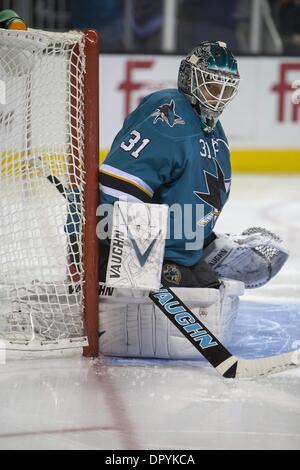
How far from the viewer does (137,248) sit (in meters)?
2.59

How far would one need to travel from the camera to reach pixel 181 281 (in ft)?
9.05

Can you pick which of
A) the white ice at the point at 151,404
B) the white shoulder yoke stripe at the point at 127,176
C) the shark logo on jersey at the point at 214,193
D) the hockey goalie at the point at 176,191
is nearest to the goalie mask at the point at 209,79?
the hockey goalie at the point at 176,191

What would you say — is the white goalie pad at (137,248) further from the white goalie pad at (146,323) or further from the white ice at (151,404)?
the white ice at (151,404)

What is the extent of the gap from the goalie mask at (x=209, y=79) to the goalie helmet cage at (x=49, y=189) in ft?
0.99

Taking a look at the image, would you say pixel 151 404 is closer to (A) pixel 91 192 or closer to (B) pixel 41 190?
(A) pixel 91 192

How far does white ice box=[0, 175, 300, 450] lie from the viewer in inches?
85.3

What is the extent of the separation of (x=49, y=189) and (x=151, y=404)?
2.48ft

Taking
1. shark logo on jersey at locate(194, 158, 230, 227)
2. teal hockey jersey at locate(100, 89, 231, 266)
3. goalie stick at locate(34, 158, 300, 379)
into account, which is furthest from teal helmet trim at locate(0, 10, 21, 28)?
goalie stick at locate(34, 158, 300, 379)

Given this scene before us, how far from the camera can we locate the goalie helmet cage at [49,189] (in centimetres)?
265

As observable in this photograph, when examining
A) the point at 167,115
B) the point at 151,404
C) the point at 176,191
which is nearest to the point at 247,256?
the point at 176,191

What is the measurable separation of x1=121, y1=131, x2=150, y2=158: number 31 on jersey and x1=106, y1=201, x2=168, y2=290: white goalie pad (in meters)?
0.16

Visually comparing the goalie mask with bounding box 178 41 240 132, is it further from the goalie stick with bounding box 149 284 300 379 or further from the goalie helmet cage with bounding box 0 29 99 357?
the goalie stick with bounding box 149 284 300 379

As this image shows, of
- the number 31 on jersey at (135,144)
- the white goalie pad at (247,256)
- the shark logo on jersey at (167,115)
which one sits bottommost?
the white goalie pad at (247,256)

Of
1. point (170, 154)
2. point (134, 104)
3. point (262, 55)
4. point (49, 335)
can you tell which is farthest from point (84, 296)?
point (262, 55)
